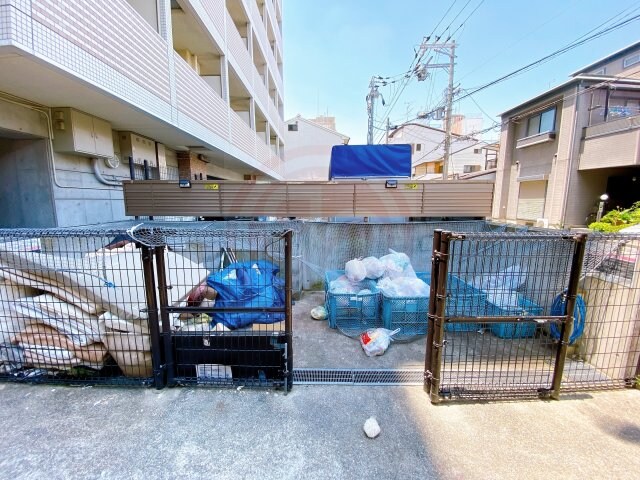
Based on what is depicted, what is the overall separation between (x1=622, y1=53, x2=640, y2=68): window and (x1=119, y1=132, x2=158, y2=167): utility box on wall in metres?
21.0

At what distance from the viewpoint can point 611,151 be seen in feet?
31.9

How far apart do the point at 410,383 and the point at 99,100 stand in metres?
5.22

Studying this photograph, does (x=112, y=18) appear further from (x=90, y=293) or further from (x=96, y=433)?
(x=96, y=433)

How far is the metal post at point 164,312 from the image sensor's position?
2129 mm

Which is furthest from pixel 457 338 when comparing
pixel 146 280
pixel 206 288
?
pixel 146 280

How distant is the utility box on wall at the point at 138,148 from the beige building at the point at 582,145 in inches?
453

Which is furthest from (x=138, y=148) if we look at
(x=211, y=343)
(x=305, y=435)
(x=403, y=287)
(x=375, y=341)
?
(x=305, y=435)

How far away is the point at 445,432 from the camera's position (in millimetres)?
1845

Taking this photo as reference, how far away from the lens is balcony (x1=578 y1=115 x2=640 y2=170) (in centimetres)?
902

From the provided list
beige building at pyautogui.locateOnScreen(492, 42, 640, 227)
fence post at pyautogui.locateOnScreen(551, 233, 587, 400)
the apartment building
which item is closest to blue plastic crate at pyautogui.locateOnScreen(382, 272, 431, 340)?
fence post at pyautogui.locateOnScreen(551, 233, 587, 400)

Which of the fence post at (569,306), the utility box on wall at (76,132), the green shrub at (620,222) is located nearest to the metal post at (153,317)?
the fence post at (569,306)

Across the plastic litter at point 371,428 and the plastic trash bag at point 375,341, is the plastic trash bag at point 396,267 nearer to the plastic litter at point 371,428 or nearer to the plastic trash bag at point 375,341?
the plastic trash bag at point 375,341

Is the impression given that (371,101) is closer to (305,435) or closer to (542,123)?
(542,123)

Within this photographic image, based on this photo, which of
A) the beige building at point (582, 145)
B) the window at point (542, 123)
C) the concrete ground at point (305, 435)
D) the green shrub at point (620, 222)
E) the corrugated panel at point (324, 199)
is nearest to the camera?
the concrete ground at point (305, 435)
